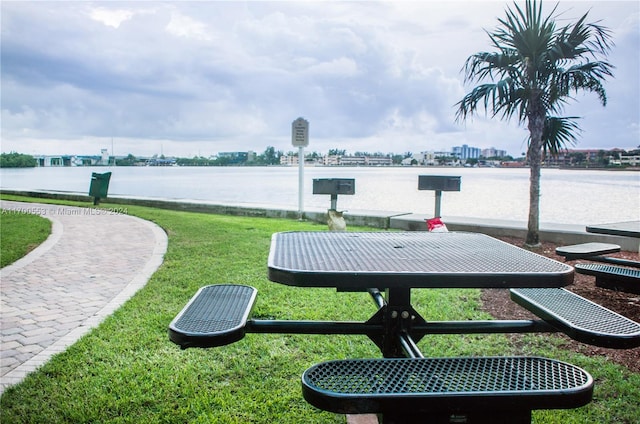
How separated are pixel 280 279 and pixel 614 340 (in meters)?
1.22

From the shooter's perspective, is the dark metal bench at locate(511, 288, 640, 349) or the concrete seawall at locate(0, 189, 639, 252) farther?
the concrete seawall at locate(0, 189, 639, 252)

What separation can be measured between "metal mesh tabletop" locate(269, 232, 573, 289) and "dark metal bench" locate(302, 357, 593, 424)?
0.27 metres

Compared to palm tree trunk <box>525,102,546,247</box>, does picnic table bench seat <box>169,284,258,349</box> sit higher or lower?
lower

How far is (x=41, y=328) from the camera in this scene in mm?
3689

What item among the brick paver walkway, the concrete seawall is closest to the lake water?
the concrete seawall

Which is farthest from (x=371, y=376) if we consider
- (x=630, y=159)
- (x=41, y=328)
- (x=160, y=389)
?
(x=630, y=159)

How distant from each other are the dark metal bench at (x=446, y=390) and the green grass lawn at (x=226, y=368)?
1.04 m

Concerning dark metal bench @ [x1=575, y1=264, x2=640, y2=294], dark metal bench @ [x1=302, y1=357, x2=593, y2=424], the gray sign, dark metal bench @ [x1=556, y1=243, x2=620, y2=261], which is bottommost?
dark metal bench @ [x1=575, y1=264, x2=640, y2=294]

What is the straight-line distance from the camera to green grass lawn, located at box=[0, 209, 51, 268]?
662cm

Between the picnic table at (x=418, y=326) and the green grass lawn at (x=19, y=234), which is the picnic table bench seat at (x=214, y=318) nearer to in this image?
the picnic table at (x=418, y=326)

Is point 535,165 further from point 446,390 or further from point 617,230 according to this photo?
point 446,390

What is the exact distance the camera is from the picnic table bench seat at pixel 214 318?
1.83m

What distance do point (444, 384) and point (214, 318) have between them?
1071mm

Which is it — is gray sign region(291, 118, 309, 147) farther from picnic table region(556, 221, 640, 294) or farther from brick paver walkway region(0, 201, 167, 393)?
picnic table region(556, 221, 640, 294)
